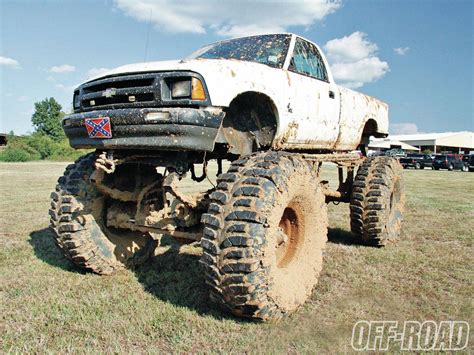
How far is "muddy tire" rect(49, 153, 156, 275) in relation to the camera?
14.8 ft

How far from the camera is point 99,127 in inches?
148

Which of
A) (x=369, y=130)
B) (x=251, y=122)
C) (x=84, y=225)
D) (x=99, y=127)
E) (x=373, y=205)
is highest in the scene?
(x=369, y=130)

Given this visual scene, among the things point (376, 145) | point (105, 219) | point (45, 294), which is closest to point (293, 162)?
point (105, 219)

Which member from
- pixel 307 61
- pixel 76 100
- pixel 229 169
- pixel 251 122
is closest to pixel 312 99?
pixel 307 61

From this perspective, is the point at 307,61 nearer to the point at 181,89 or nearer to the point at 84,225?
the point at 181,89

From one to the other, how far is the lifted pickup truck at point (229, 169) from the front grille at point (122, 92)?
0.04 feet

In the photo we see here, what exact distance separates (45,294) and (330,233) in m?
4.75

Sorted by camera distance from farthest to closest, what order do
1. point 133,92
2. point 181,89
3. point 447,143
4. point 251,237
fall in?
point 447,143
point 133,92
point 181,89
point 251,237

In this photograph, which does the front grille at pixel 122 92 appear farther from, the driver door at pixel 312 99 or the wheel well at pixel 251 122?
the driver door at pixel 312 99

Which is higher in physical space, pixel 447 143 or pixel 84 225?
pixel 447 143

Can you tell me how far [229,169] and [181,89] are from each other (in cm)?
77

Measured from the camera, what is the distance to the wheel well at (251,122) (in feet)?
14.0

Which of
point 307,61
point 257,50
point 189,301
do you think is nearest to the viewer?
point 189,301

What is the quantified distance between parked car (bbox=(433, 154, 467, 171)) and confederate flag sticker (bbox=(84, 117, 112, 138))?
127 feet
